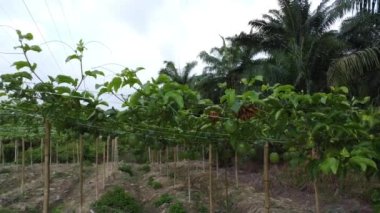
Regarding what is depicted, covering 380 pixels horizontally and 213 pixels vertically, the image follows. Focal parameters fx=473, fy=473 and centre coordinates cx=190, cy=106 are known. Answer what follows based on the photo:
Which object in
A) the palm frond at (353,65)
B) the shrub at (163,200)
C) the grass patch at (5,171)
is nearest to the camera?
the shrub at (163,200)

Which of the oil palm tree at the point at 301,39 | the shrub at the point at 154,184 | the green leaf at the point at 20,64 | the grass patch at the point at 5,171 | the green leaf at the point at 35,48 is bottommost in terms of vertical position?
the shrub at the point at 154,184

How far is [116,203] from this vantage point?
11.3m

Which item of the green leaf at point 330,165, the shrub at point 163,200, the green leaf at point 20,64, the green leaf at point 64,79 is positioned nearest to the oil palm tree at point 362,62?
the shrub at point 163,200

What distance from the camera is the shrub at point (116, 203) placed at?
10.7m

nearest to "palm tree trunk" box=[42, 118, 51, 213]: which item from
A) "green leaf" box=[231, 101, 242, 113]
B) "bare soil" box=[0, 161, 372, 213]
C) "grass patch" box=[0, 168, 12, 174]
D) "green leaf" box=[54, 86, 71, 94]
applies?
"green leaf" box=[54, 86, 71, 94]

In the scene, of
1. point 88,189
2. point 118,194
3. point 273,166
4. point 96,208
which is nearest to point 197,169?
point 273,166

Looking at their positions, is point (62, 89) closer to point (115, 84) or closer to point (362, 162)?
point (115, 84)

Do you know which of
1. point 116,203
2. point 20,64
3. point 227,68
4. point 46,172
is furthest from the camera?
point 227,68

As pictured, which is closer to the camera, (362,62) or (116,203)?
(116,203)

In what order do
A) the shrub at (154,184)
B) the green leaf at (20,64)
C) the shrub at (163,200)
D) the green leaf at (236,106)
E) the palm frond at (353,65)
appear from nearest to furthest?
the green leaf at (236,106), the green leaf at (20,64), the shrub at (163,200), the shrub at (154,184), the palm frond at (353,65)

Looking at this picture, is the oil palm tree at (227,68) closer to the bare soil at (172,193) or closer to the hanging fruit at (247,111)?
the bare soil at (172,193)

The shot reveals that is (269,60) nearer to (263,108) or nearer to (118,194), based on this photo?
(118,194)

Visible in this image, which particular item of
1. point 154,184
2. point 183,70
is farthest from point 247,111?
point 183,70

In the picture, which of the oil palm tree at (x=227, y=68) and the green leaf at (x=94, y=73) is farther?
the oil palm tree at (x=227, y=68)
